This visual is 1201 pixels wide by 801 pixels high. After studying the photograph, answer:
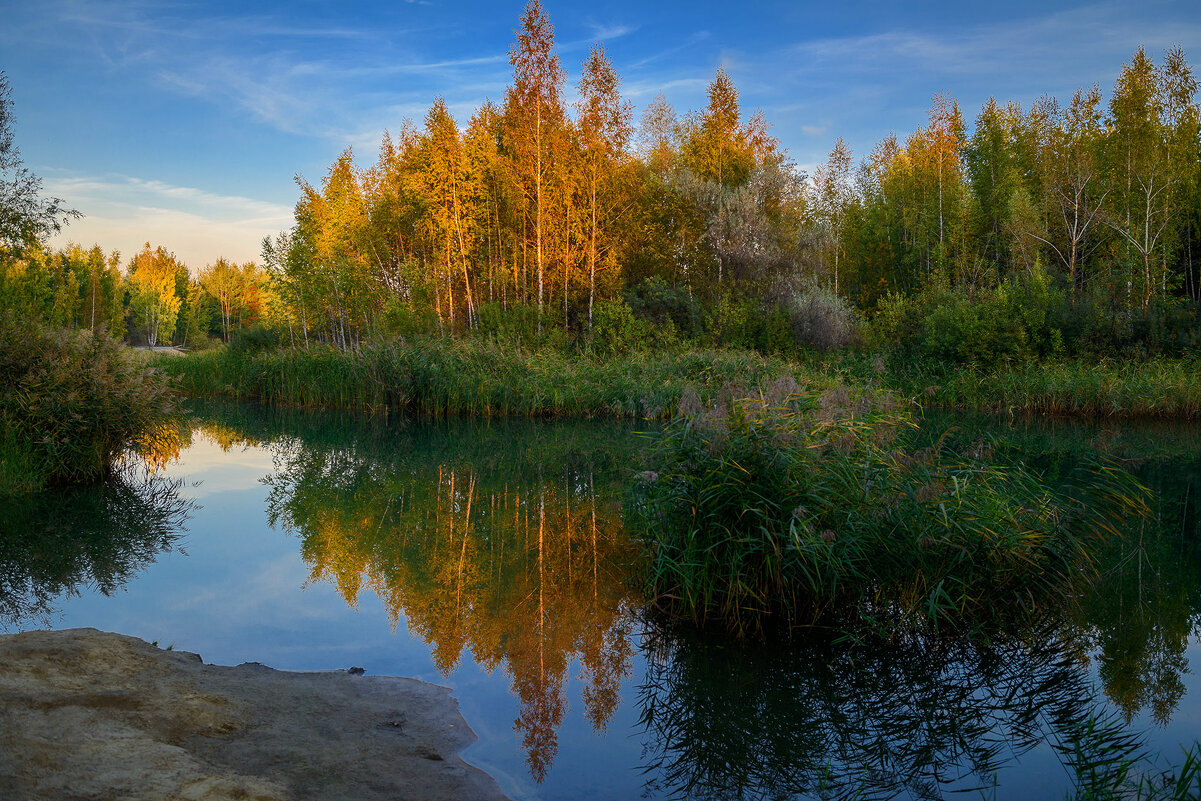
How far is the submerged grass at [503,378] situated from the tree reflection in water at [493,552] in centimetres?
510

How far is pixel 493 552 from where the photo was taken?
659 centimetres

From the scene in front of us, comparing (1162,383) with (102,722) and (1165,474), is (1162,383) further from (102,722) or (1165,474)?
(102,722)

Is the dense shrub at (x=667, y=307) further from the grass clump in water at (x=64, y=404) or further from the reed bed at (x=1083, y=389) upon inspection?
the grass clump in water at (x=64, y=404)

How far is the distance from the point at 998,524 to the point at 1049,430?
43.3ft

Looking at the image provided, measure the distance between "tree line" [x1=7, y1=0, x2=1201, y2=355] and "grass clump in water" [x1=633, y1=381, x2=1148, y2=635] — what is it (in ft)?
61.8

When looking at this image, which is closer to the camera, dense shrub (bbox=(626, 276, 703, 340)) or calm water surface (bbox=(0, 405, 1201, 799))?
calm water surface (bbox=(0, 405, 1201, 799))

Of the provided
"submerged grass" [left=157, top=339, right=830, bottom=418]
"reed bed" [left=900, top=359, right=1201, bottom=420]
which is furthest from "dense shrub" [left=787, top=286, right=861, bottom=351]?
"submerged grass" [left=157, top=339, right=830, bottom=418]

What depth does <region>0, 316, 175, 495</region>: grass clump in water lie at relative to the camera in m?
8.25

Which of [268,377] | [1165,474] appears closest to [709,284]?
[268,377]

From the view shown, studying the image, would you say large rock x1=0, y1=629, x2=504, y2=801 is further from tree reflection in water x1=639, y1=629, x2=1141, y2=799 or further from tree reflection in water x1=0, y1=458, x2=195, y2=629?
tree reflection in water x1=0, y1=458, x2=195, y2=629

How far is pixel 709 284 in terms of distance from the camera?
27047mm

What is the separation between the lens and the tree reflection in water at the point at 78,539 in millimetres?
5320

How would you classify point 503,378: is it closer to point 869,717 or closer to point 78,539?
point 78,539

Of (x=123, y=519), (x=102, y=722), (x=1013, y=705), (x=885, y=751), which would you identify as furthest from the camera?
(x=123, y=519)
